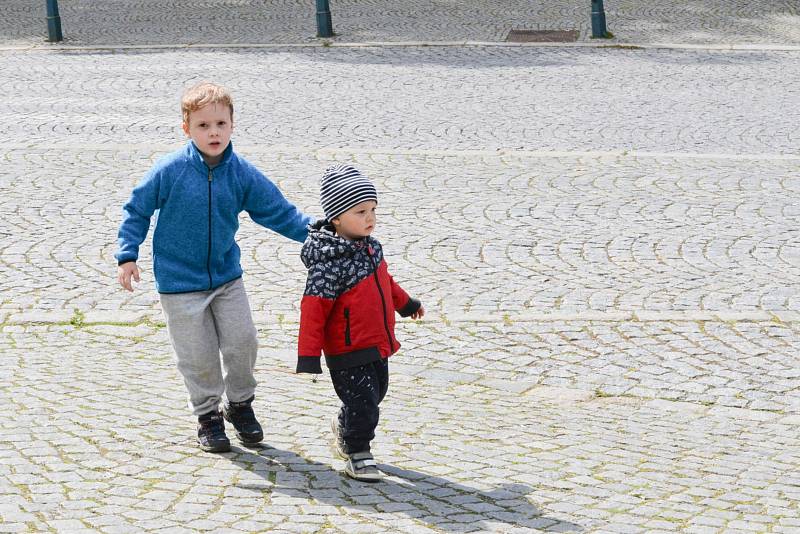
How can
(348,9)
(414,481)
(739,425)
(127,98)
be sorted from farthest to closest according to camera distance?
(348,9)
(127,98)
(739,425)
(414,481)

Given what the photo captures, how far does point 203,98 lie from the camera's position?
16.5 feet

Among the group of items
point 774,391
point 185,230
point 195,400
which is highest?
point 185,230

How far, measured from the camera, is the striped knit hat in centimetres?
486

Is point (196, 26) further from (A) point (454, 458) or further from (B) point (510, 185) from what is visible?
(A) point (454, 458)

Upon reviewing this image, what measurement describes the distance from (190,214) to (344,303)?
29.4 inches

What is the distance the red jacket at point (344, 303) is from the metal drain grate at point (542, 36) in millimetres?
13891

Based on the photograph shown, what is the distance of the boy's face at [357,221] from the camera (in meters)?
4.88

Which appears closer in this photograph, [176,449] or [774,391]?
[176,449]

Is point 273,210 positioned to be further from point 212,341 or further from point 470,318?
point 470,318

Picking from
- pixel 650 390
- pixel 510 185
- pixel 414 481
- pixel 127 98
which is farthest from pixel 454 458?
pixel 127 98

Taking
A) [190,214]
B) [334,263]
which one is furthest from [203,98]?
[334,263]

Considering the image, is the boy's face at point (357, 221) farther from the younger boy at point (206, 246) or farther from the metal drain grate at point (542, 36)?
the metal drain grate at point (542, 36)

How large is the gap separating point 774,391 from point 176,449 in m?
2.89

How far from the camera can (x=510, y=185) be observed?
34.4 feet
